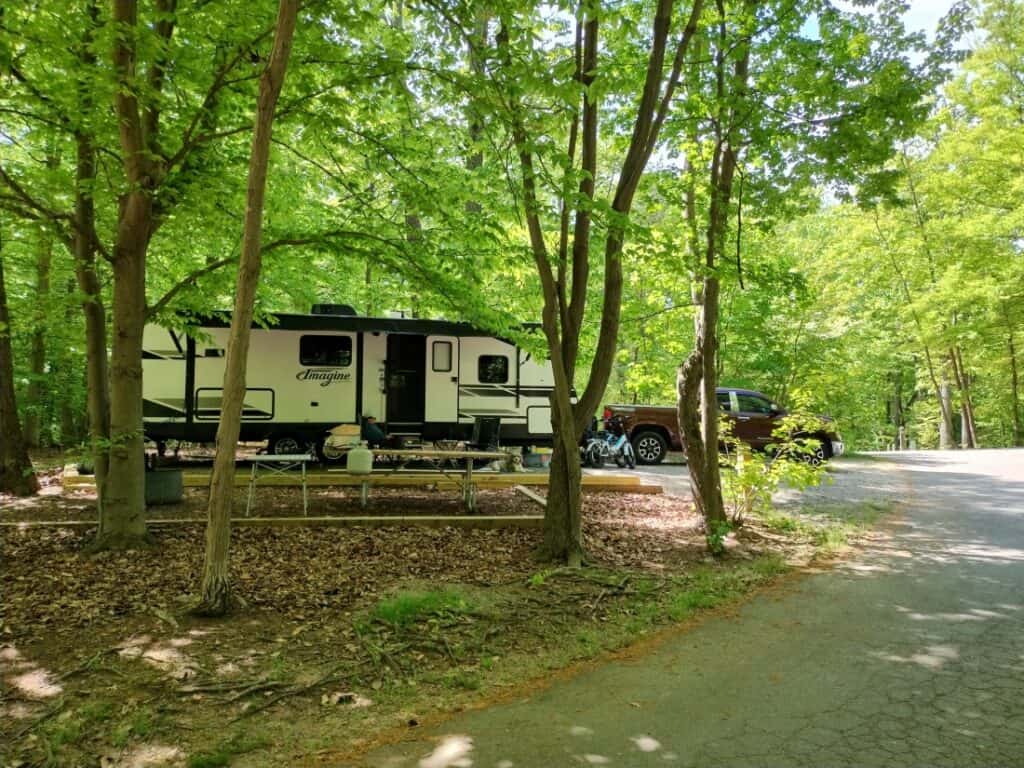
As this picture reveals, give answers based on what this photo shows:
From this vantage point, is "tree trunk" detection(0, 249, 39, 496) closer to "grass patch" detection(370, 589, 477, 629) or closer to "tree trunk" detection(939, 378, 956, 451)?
"grass patch" detection(370, 589, 477, 629)

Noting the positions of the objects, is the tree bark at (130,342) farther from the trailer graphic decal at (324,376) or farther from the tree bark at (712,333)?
the trailer graphic decal at (324,376)

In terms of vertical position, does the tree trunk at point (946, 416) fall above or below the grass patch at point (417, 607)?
above

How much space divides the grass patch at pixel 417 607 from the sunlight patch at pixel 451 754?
1.33m

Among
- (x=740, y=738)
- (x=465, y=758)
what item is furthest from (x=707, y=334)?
(x=465, y=758)

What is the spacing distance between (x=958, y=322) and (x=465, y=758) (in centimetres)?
2568

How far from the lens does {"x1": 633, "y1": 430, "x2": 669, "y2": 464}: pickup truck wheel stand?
15.5m

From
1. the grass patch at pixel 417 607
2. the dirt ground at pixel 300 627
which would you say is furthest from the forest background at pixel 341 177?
the grass patch at pixel 417 607

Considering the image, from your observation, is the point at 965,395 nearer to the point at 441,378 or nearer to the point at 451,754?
the point at 441,378

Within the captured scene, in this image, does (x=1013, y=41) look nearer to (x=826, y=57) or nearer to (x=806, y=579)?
(x=826, y=57)

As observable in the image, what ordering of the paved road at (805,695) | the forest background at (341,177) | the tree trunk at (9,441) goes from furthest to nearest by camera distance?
the tree trunk at (9,441) < the forest background at (341,177) < the paved road at (805,695)

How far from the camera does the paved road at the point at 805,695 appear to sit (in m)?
2.88

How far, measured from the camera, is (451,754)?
2865 millimetres

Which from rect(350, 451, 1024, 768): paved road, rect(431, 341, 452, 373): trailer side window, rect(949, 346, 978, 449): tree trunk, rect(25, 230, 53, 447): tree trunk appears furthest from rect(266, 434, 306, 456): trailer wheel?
rect(949, 346, 978, 449): tree trunk

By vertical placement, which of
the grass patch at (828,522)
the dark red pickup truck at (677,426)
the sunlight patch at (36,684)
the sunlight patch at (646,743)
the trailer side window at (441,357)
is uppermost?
the trailer side window at (441,357)
